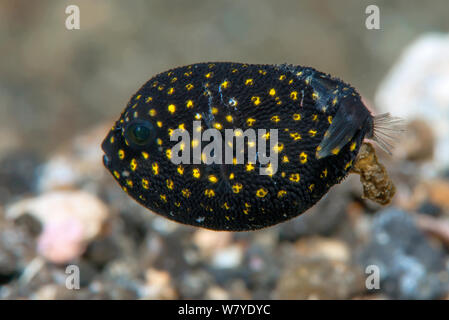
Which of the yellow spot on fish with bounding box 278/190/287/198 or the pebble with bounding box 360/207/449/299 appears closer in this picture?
the yellow spot on fish with bounding box 278/190/287/198

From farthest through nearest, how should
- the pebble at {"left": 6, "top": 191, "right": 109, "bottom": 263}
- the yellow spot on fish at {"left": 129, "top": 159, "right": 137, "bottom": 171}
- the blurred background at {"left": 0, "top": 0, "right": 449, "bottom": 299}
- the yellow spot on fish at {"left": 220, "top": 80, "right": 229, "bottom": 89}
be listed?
the pebble at {"left": 6, "top": 191, "right": 109, "bottom": 263} → the blurred background at {"left": 0, "top": 0, "right": 449, "bottom": 299} → the yellow spot on fish at {"left": 129, "top": 159, "right": 137, "bottom": 171} → the yellow spot on fish at {"left": 220, "top": 80, "right": 229, "bottom": 89}

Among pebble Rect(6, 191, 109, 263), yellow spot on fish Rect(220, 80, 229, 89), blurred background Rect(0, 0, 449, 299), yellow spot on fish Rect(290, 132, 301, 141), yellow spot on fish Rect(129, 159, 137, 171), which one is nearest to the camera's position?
yellow spot on fish Rect(290, 132, 301, 141)

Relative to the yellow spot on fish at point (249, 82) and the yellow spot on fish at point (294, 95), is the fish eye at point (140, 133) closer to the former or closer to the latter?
the yellow spot on fish at point (249, 82)

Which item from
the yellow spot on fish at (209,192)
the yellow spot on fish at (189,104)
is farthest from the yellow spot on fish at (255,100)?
the yellow spot on fish at (209,192)

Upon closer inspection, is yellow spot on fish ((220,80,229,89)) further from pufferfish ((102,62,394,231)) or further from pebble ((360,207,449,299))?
pebble ((360,207,449,299))

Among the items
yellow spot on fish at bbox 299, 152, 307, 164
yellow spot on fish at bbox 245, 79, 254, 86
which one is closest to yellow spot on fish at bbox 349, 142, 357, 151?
yellow spot on fish at bbox 299, 152, 307, 164

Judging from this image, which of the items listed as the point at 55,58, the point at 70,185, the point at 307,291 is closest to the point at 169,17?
the point at 55,58
